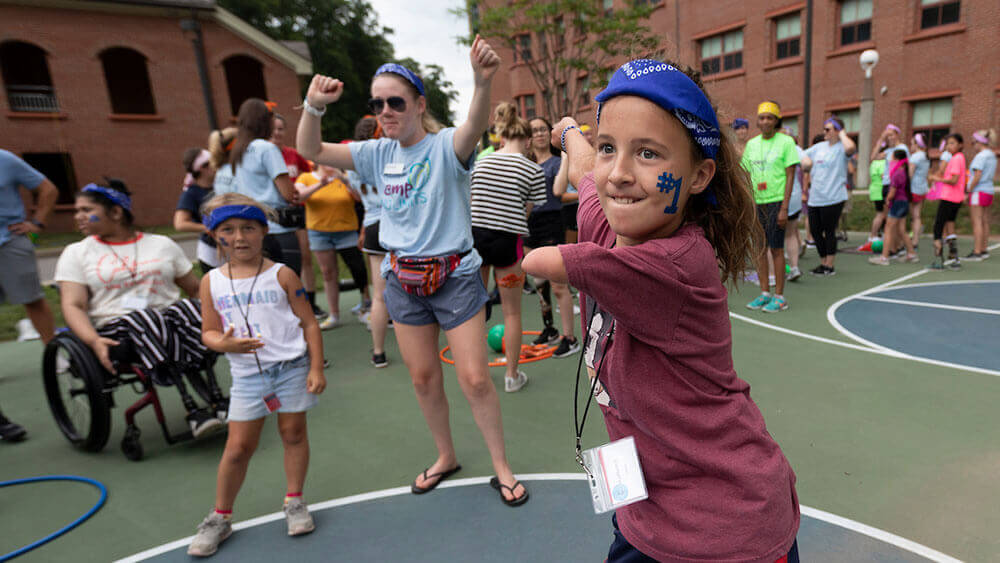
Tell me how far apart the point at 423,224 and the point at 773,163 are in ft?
16.1

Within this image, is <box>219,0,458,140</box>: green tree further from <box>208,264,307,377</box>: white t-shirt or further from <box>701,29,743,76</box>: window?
<box>208,264,307,377</box>: white t-shirt

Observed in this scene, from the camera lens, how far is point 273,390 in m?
2.68

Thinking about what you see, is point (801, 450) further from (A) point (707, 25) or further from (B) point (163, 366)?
(A) point (707, 25)

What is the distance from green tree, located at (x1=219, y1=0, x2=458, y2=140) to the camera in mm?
29578

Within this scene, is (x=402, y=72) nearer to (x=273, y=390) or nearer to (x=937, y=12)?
(x=273, y=390)

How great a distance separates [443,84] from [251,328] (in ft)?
154

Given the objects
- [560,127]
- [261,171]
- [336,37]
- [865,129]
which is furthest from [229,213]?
[336,37]

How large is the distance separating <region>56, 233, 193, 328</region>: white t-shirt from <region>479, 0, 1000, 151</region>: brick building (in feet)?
45.0

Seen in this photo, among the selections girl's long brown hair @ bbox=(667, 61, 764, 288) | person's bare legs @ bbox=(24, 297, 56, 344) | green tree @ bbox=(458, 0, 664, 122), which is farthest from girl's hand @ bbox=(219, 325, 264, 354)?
green tree @ bbox=(458, 0, 664, 122)

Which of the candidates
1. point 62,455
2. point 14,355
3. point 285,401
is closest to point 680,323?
point 285,401

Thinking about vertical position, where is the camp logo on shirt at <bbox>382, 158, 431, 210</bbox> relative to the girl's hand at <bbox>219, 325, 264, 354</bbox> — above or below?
above

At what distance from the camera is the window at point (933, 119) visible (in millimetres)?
17516

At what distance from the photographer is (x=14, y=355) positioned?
20.3 ft

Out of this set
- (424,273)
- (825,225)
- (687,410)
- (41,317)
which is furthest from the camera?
(825,225)
